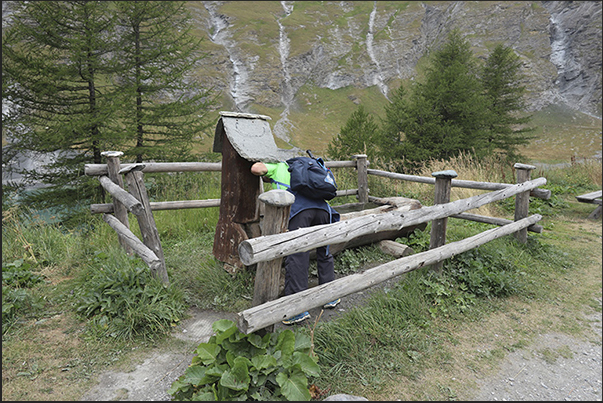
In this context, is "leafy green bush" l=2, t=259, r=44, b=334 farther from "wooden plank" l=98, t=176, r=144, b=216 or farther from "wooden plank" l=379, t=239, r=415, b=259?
"wooden plank" l=379, t=239, r=415, b=259

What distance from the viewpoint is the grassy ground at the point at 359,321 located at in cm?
230

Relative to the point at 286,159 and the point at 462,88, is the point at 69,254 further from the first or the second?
the point at 462,88

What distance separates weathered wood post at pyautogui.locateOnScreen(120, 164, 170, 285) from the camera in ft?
10.8

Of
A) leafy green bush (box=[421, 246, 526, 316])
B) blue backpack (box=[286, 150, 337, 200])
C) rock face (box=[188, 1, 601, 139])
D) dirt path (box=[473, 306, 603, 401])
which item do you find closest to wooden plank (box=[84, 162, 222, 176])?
blue backpack (box=[286, 150, 337, 200])

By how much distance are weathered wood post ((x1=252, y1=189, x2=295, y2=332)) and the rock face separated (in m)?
48.8

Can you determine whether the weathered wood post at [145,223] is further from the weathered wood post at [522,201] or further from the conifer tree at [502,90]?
the conifer tree at [502,90]

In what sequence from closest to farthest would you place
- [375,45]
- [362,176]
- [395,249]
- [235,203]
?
[235,203]
[395,249]
[362,176]
[375,45]

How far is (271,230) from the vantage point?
225 cm

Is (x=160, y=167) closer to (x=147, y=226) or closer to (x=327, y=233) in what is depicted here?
(x=147, y=226)

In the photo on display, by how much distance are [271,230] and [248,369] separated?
0.89 m

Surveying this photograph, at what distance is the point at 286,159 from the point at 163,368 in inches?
81.4

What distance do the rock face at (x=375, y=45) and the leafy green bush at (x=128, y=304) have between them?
48.1m

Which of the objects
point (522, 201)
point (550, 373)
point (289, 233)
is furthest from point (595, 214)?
point (289, 233)

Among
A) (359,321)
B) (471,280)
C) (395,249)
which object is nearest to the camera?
(359,321)
